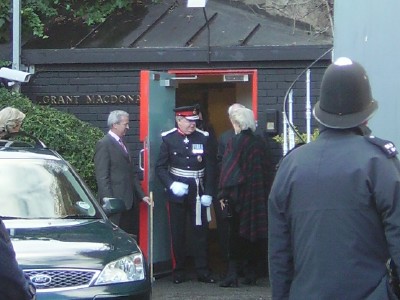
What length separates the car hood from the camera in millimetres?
6355

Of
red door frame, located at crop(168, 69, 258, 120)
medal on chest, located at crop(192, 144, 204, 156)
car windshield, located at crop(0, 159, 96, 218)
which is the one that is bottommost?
car windshield, located at crop(0, 159, 96, 218)

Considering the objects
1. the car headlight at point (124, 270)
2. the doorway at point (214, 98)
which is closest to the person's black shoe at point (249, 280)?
the doorway at point (214, 98)

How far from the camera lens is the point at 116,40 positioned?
1107cm

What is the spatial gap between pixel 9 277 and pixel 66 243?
10.9 ft

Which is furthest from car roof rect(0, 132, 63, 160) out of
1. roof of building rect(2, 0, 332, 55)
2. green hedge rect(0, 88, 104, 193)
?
roof of building rect(2, 0, 332, 55)

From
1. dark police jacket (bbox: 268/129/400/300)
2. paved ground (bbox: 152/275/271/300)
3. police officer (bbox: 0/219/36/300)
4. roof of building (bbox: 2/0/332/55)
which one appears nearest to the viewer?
police officer (bbox: 0/219/36/300)

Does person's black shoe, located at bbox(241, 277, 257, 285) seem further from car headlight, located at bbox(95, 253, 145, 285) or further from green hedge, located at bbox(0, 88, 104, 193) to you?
car headlight, located at bbox(95, 253, 145, 285)

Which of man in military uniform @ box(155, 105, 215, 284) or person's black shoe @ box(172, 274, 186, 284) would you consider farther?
person's black shoe @ box(172, 274, 186, 284)

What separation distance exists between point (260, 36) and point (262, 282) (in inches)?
106

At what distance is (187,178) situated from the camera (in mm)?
10031

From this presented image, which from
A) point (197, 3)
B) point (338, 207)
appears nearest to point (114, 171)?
point (197, 3)

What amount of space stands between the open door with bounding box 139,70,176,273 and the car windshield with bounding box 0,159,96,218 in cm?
227

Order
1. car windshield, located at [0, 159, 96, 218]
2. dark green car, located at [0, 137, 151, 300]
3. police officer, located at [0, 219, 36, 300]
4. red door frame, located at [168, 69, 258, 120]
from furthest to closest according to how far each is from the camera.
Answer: red door frame, located at [168, 69, 258, 120] → car windshield, located at [0, 159, 96, 218] → dark green car, located at [0, 137, 151, 300] → police officer, located at [0, 219, 36, 300]

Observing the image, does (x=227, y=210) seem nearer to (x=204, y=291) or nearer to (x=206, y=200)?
(x=206, y=200)
